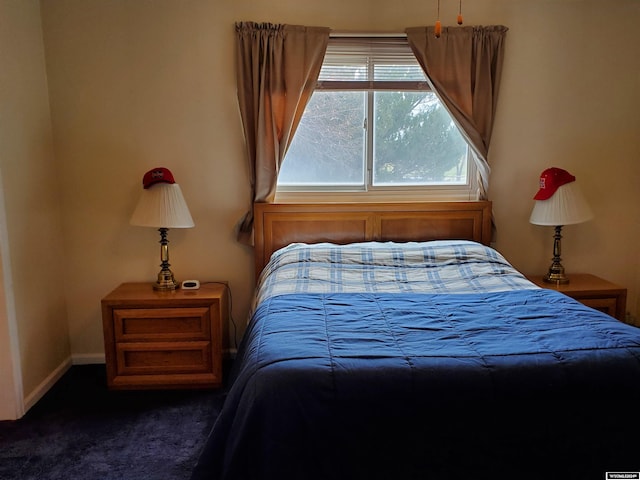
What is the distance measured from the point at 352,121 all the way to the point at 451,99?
26.6 inches

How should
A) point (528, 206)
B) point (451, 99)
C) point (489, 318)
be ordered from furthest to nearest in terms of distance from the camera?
point (528, 206) → point (451, 99) → point (489, 318)

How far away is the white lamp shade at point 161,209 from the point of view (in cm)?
274

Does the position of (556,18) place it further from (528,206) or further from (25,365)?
(25,365)

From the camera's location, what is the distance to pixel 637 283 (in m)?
3.44

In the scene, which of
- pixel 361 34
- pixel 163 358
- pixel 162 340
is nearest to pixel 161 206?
pixel 162 340

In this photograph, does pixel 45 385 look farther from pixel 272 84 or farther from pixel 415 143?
pixel 415 143

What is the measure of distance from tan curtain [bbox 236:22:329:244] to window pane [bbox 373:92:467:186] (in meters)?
0.55

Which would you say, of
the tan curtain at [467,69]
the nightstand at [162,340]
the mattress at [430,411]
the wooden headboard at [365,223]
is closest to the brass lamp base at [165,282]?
the nightstand at [162,340]

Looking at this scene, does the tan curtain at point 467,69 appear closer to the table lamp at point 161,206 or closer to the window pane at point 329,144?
the window pane at point 329,144

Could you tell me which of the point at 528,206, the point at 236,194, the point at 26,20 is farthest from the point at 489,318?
the point at 26,20

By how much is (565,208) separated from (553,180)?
7.9 inches

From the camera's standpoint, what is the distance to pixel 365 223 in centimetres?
311

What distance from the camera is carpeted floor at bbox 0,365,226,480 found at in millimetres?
2041

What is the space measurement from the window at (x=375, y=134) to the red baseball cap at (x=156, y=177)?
75cm
